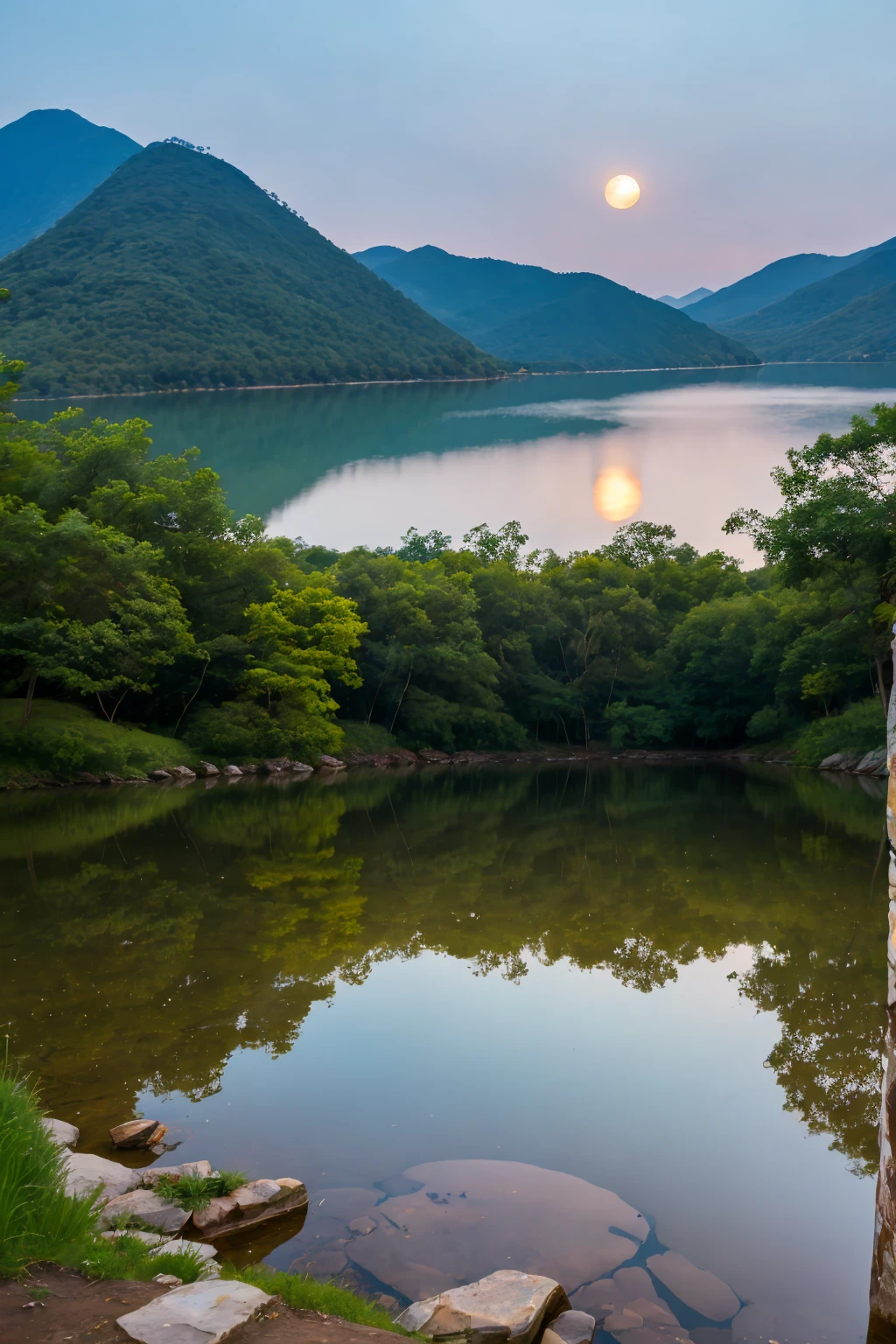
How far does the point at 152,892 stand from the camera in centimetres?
1705

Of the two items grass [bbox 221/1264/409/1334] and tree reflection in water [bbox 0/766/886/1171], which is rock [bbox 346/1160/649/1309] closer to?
A: grass [bbox 221/1264/409/1334]

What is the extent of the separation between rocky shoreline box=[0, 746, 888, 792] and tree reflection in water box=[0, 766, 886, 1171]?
161cm

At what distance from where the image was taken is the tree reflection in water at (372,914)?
420 inches

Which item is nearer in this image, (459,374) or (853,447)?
(853,447)

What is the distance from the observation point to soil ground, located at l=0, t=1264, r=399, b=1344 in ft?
14.3

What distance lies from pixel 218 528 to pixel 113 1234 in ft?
108

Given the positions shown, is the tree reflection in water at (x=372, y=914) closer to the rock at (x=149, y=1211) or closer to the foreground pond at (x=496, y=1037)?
the foreground pond at (x=496, y=1037)

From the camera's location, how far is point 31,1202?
5.26m

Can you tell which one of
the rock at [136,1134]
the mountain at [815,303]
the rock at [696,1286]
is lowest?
the rock at [696,1286]

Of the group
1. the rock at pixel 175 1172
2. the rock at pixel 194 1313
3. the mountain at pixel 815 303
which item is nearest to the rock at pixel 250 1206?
the rock at pixel 175 1172

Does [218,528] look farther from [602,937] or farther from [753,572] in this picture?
[753,572]

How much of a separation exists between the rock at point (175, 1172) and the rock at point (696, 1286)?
3.35 metres

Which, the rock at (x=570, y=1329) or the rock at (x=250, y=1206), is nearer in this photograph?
the rock at (x=570, y=1329)

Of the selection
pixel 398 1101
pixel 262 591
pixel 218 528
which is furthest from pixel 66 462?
pixel 398 1101
